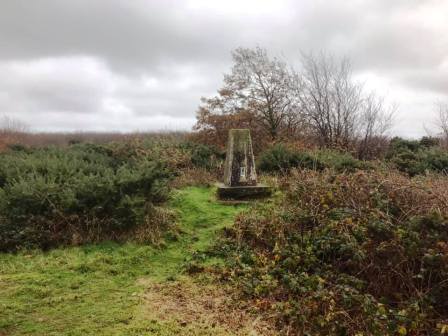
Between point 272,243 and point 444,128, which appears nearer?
point 272,243

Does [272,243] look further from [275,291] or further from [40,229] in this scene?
[40,229]

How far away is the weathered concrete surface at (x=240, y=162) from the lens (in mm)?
8164

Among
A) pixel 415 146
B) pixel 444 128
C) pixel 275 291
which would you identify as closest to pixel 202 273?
pixel 275 291

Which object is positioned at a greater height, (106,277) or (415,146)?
(415,146)

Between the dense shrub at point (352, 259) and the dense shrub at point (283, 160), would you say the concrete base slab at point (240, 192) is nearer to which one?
the dense shrub at point (352, 259)

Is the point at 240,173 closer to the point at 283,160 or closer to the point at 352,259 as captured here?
the point at 283,160

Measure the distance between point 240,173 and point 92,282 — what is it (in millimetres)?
4220

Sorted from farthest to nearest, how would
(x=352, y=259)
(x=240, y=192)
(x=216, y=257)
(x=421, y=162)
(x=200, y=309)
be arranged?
(x=421, y=162) < (x=240, y=192) < (x=216, y=257) < (x=352, y=259) < (x=200, y=309)

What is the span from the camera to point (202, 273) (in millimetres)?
5125

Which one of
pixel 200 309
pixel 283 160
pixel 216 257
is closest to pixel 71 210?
pixel 216 257

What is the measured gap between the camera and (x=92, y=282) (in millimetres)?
4871

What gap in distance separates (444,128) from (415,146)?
28.1ft

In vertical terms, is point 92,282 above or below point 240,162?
below

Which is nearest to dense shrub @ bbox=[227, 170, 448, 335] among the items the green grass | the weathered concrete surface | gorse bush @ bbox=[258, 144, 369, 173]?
the green grass
